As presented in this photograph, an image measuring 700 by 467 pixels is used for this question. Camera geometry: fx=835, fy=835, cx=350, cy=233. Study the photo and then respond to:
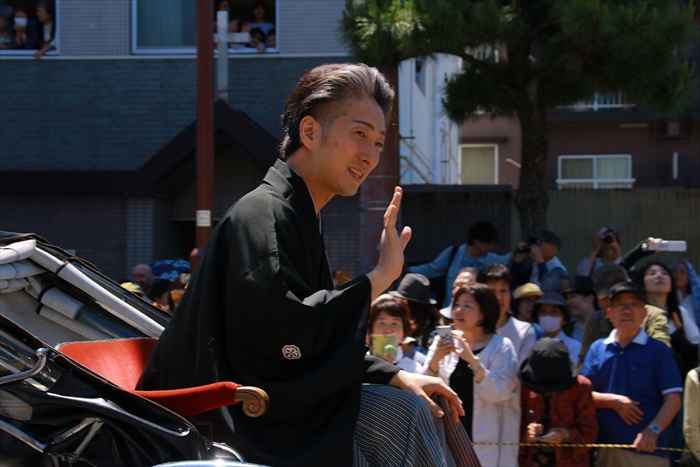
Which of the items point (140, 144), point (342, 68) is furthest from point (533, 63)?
point (342, 68)

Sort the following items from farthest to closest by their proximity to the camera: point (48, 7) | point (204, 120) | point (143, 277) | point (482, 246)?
point (48, 7)
point (143, 277)
point (482, 246)
point (204, 120)

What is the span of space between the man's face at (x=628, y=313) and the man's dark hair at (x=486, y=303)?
2.73 ft

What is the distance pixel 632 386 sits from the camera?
5594mm

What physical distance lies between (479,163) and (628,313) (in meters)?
15.8

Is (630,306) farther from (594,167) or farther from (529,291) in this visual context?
(594,167)

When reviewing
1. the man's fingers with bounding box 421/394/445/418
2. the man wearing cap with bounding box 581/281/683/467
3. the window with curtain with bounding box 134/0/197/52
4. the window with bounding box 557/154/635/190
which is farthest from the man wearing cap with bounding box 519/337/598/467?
the window with bounding box 557/154/635/190

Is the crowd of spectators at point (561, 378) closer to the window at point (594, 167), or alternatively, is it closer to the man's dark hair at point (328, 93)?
the man's dark hair at point (328, 93)

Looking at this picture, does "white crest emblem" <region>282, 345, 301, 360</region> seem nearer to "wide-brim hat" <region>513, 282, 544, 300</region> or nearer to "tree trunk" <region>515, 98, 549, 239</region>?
"wide-brim hat" <region>513, 282, 544, 300</region>

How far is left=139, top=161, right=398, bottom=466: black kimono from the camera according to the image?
2.54 m

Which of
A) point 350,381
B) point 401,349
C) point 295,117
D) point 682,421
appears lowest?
point 682,421

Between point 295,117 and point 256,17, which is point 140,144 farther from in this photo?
point 295,117

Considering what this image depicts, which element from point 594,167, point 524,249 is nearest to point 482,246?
point 524,249

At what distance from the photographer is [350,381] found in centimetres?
260

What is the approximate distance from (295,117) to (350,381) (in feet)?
3.23
